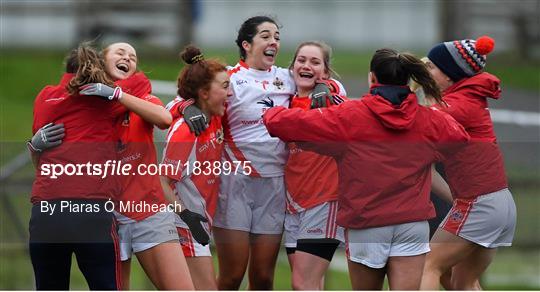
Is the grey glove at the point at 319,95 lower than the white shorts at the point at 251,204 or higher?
higher

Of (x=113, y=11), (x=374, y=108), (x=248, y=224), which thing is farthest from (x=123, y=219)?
(x=113, y=11)

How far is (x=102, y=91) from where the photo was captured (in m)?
8.55

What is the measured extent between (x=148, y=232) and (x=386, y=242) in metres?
1.39

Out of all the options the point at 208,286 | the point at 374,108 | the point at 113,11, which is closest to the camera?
the point at 374,108

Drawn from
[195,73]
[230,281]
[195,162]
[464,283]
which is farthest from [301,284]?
[195,73]

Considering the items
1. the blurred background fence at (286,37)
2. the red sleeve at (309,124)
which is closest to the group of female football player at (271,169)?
the red sleeve at (309,124)

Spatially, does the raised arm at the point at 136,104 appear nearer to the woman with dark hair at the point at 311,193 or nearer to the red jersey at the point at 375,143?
the red jersey at the point at 375,143

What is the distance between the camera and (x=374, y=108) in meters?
8.62

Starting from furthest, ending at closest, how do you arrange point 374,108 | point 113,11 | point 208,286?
point 113,11
point 208,286
point 374,108

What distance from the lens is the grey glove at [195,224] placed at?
29.6 ft

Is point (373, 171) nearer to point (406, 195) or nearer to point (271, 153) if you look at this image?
point (406, 195)

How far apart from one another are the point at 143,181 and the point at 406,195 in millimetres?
1531

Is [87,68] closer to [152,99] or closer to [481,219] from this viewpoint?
[152,99]

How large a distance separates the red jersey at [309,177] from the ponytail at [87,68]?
134 cm
